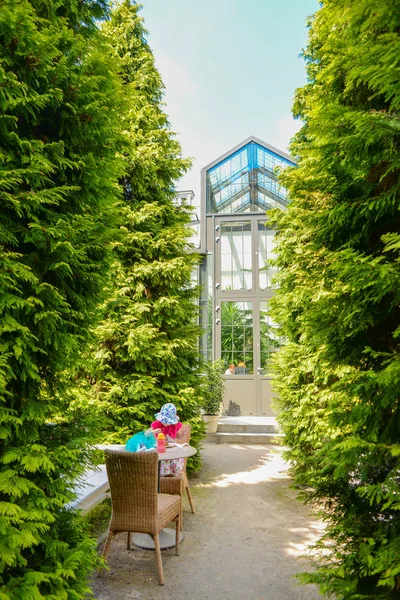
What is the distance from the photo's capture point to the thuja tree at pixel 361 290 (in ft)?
5.59

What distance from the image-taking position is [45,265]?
90.0 inches

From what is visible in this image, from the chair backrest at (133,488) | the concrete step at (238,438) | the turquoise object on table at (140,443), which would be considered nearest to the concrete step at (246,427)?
the concrete step at (238,438)

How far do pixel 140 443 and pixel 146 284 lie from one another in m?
2.68

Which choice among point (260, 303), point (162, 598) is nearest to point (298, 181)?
point (162, 598)

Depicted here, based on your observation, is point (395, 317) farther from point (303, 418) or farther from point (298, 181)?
point (303, 418)

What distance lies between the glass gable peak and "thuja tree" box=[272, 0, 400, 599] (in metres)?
8.75

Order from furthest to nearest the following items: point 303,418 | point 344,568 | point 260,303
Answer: point 260,303
point 303,418
point 344,568

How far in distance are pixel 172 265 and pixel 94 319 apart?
3.11 metres

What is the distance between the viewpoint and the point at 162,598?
111 inches

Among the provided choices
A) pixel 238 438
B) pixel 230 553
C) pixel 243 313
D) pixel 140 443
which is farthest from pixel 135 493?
pixel 243 313

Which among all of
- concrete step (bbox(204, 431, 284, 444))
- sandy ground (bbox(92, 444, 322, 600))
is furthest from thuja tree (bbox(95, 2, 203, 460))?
concrete step (bbox(204, 431, 284, 444))

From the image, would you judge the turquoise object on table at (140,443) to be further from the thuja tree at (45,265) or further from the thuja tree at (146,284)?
the thuja tree at (146,284)

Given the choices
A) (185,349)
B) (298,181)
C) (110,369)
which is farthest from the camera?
(185,349)

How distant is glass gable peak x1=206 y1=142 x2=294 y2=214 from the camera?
1133cm
